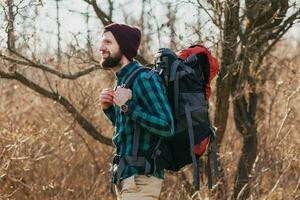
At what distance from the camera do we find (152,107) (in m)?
3.33

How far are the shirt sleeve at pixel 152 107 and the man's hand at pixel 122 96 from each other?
3cm

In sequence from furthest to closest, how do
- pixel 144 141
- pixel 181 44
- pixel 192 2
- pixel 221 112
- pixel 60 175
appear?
1. pixel 60 175
2. pixel 221 112
3. pixel 181 44
4. pixel 192 2
5. pixel 144 141

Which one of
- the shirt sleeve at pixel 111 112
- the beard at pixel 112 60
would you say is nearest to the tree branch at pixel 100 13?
the shirt sleeve at pixel 111 112

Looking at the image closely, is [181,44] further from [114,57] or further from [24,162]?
[114,57]

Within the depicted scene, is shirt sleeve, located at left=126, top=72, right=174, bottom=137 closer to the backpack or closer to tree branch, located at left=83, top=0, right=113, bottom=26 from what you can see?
the backpack

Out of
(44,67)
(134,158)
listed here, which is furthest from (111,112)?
(44,67)

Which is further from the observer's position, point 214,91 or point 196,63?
point 214,91

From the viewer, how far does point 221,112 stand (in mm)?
6453

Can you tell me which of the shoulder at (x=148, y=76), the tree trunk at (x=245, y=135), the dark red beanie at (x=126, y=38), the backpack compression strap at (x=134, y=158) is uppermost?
the dark red beanie at (x=126, y=38)

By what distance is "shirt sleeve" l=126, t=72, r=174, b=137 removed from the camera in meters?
3.25

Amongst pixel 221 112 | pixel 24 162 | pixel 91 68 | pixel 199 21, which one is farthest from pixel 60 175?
pixel 199 21

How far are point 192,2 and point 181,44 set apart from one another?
1.81 feet

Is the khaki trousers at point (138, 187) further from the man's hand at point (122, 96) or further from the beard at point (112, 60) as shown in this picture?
the beard at point (112, 60)

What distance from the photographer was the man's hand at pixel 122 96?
3307mm
